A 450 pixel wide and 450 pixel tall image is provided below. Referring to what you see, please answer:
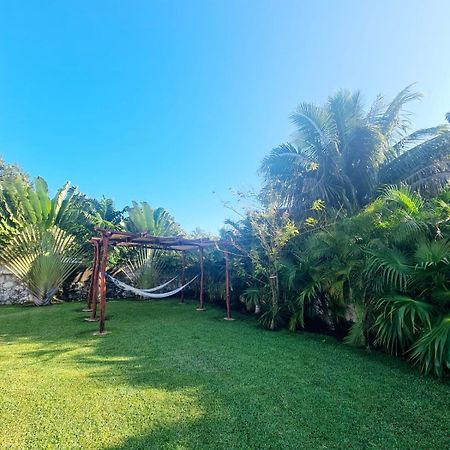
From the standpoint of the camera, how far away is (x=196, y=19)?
27.5 ft

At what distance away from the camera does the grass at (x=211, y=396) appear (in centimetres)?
215

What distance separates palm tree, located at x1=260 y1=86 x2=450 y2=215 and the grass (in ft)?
15.9

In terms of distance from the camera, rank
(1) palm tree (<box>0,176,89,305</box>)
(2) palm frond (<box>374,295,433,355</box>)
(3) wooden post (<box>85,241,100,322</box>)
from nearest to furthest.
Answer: (2) palm frond (<box>374,295,433,355</box>) < (3) wooden post (<box>85,241,100,322</box>) < (1) palm tree (<box>0,176,89,305</box>)

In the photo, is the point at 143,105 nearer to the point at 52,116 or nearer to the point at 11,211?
the point at 52,116

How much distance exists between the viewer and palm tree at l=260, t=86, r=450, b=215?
8.07 meters

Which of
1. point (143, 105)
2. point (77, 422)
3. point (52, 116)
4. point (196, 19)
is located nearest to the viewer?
point (77, 422)

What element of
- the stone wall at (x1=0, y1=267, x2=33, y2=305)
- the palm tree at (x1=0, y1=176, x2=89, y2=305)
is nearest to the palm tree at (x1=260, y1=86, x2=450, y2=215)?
the palm tree at (x1=0, y1=176, x2=89, y2=305)

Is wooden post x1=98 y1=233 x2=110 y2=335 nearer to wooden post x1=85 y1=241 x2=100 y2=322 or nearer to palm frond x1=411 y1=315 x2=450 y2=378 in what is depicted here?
wooden post x1=85 y1=241 x2=100 y2=322

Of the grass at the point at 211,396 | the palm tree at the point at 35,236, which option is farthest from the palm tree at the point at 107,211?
the grass at the point at 211,396

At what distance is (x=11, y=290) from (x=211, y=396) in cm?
1035

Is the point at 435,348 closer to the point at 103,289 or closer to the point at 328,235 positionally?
the point at 328,235

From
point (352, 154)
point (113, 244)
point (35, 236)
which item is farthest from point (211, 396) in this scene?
point (35, 236)

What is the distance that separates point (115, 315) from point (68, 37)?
9438 millimetres

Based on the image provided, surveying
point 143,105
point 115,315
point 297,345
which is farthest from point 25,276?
point 297,345
